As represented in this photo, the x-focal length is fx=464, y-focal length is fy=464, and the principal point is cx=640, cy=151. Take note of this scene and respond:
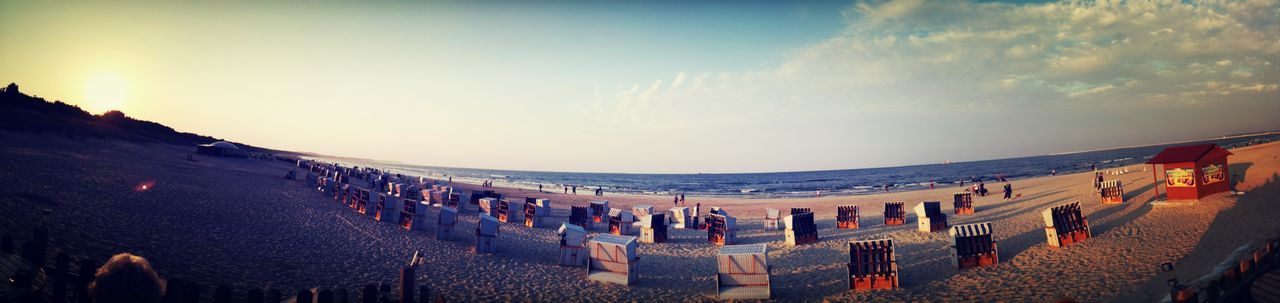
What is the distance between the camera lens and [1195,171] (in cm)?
1977

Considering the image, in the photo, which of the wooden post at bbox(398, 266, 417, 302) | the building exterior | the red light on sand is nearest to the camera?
the wooden post at bbox(398, 266, 417, 302)

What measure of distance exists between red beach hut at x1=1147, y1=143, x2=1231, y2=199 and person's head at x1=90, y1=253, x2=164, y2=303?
31608 millimetres

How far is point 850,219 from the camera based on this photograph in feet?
78.4

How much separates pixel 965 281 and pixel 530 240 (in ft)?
50.9

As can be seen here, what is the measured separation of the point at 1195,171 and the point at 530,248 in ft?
92.3

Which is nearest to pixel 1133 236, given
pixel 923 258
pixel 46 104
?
pixel 923 258

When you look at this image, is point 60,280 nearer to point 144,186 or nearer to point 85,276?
point 85,276

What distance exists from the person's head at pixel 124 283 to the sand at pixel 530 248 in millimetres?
Answer: 5438

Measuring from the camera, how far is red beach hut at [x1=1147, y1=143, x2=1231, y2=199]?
1988 centimetres

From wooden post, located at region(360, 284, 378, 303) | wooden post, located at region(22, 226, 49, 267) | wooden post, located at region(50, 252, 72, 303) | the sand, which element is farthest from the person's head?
the sand

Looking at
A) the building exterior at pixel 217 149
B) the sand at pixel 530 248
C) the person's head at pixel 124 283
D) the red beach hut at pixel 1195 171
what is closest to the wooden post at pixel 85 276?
the person's head at pixel 124 283

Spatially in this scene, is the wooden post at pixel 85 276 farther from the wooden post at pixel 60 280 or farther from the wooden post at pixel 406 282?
the wooden post at pixel 406 282

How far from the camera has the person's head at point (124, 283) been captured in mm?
5359

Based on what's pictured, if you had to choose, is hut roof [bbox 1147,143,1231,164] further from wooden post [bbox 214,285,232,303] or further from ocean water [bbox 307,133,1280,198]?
ocean water [bbox 307,133,1280,198]
